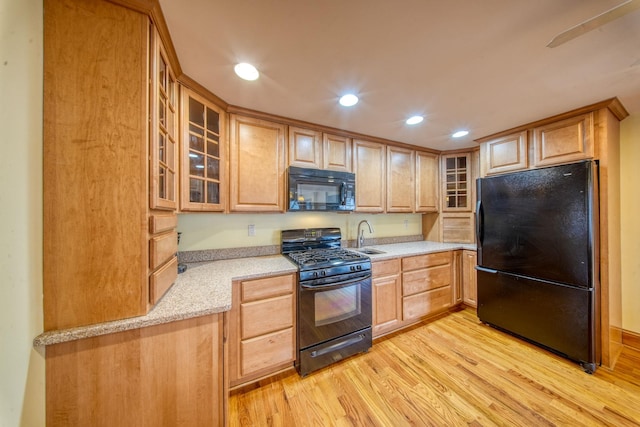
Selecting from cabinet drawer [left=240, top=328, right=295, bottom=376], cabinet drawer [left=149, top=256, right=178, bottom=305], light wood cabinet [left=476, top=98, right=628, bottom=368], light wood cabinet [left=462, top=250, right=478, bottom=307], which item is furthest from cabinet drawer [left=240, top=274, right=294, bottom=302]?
light wood cabinet [left=476, top=98, right=628, bottom=368]

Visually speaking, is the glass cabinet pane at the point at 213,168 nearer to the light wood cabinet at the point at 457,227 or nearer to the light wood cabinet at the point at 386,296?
the light wood cabinet at the point at 386,296

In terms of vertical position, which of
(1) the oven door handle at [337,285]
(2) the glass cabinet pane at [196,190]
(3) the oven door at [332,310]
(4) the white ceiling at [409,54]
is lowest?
(3) the oven door at [332,310]

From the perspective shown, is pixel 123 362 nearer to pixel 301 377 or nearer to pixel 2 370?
pixel 2 370

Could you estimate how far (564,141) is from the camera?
6.77ft

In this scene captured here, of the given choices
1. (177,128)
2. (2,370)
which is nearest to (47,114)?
(177,128)

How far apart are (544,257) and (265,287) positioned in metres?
2.52

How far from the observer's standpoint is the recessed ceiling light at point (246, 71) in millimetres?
1421

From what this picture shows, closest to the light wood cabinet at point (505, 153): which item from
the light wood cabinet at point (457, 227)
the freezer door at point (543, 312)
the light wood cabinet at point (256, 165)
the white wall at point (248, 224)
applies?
the light wood cabinet at point (457, 227)

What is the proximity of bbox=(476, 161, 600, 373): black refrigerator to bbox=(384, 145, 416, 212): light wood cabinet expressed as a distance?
32.1 inches

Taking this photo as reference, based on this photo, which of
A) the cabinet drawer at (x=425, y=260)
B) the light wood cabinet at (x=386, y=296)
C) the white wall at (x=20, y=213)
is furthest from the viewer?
the cabinet drawer at (x=425, y=260)

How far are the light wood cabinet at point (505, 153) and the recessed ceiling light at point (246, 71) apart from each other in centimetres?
273

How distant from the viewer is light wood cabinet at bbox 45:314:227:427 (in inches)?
34.3

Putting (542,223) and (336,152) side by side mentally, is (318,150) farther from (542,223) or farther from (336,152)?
(542,223)

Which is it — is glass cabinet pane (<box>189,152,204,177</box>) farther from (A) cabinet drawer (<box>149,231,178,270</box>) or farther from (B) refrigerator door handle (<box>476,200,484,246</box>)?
(B) refrigerator door handle (<box>476,200,484,246</box>)
